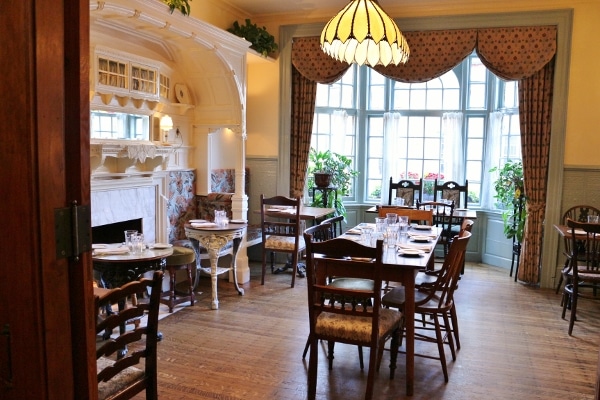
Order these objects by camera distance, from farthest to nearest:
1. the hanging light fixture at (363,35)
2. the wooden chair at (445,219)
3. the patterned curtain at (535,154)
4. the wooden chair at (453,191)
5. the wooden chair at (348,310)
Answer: the wooden chair at (453,191), the wooden chair at (445,219), the patterned curtain at (535,154), the hanging light fixture at (363,35), the wooden chair at (348,310)

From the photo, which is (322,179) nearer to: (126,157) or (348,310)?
(126,157)

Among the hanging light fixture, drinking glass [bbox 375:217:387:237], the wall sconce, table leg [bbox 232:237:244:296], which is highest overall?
the hanging light fixture

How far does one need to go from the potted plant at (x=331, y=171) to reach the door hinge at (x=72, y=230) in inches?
219

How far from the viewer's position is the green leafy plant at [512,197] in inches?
242

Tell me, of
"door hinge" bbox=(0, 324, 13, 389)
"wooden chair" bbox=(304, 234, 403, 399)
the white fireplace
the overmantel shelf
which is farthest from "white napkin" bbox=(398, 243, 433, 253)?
"door hinge" bbox=(0, 324, 13, 389)

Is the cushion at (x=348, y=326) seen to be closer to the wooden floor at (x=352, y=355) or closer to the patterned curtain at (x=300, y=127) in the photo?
the wooden floor at (x=352, y=355)

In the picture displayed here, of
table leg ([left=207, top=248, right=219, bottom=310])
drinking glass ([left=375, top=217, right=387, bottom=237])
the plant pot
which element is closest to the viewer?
A: drinking glass ([left=375, top=217, right=387, bottom=237])

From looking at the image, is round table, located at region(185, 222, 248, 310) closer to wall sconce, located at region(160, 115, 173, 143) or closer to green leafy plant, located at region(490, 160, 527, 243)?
wall sconce, located at region(160, 115, 173, 143)

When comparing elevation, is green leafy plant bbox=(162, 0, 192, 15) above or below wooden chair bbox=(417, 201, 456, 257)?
above

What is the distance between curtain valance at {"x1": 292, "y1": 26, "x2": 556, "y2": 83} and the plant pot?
120 cm

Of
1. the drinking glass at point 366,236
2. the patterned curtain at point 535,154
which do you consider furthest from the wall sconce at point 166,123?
the patterned curtain at point 535,154

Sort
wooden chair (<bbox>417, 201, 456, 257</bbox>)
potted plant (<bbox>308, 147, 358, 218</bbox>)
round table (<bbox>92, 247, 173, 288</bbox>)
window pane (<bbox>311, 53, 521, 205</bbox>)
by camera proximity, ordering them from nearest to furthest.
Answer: round table (<bbox>92, 247, 173, 288</bbox>)
wooden chair (<bbox>417, 201, 456, 257</bbox>)
potted plant (<bbox>308, 147, 358, 218</bbox>)
window pane (<bbox>311, 53, 521, 205</bbox>)

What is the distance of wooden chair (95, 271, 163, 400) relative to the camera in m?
2.10

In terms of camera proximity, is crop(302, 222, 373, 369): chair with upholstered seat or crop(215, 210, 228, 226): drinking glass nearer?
crop(302, 222, 373, 369): chair with upholstered seat
